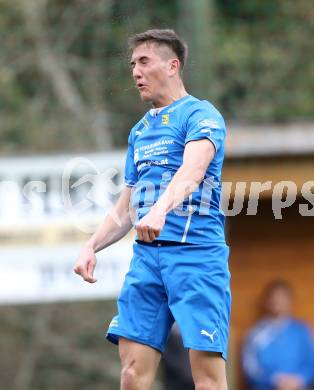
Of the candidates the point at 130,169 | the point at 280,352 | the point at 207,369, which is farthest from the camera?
the point at 280,352

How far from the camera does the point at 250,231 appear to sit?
12617 millimetres

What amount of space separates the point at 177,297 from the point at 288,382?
18.4 ft

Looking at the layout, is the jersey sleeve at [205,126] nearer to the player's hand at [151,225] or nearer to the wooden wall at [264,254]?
the player's hand at [151,225]

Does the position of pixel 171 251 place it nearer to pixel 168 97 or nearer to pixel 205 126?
pixel 205 126

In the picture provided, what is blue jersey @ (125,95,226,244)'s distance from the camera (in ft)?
19.1

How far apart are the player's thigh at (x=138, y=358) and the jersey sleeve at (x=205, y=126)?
100cm

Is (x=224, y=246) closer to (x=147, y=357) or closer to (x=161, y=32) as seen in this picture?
(x=147, y=357)

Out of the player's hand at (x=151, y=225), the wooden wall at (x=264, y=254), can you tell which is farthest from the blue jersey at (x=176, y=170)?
the wooden wall at (x=264, y=254)

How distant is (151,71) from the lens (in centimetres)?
587

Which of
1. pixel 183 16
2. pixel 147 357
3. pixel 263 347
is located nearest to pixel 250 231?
pixel 263 347

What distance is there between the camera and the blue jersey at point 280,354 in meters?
11.3

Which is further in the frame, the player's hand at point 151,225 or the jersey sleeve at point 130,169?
the jersey sleeve at point 130,169

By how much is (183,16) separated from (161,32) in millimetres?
5063

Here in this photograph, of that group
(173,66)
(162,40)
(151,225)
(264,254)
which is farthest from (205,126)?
(264,254)
